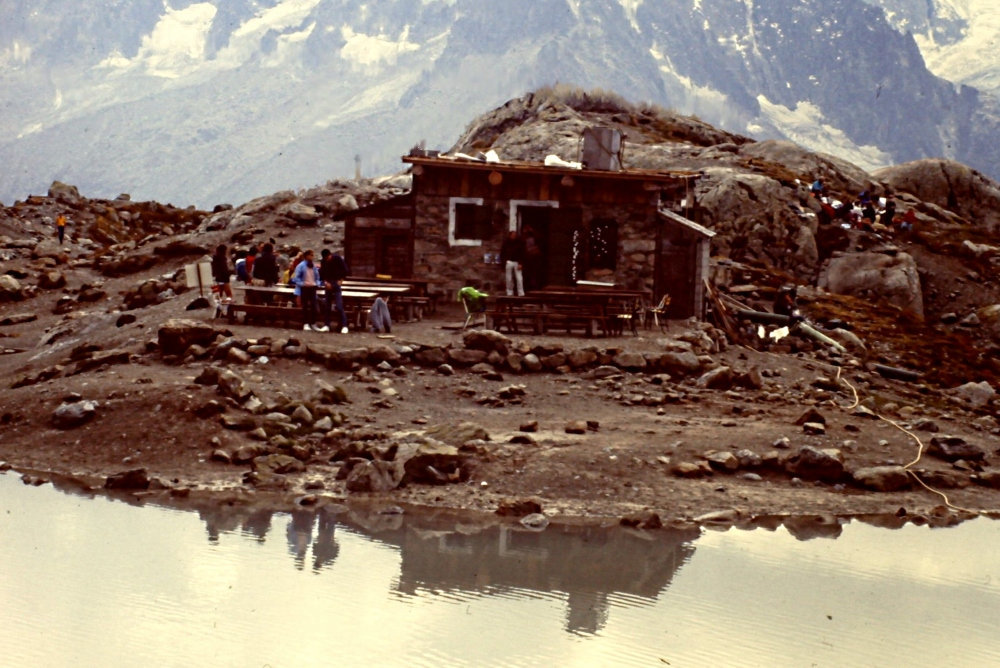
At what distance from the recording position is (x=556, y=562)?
15422 millimetres

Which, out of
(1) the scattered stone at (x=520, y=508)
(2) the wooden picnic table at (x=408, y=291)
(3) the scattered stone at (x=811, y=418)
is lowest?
(1) the scattered stone at (x=520, y=508)

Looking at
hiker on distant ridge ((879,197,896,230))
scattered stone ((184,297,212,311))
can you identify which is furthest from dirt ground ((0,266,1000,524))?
hiker on distant ridge ((879,197,896,230))

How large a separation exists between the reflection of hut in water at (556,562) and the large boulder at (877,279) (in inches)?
1110

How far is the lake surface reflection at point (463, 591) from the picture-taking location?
490 inches

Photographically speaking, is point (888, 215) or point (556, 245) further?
point (888, 215)

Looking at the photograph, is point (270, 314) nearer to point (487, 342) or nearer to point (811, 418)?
point (487, 342)

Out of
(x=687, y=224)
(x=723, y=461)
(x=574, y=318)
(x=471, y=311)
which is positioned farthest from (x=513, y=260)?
(x=723, y=461)

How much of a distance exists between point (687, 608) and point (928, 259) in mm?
35778

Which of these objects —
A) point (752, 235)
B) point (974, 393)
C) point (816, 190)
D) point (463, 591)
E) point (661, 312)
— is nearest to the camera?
point (463, 591)

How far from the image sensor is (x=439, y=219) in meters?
32.3

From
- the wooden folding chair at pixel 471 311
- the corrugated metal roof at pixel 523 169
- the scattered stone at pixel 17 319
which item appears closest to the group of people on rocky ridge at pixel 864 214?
the corrugated metal roof at pixel 523 169

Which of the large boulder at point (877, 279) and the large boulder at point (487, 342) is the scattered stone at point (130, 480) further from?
the large boulder at point (877, 279)

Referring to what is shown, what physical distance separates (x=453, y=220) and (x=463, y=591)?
1887cm

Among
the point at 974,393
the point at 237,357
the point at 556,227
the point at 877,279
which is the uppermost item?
the point at 556,227
